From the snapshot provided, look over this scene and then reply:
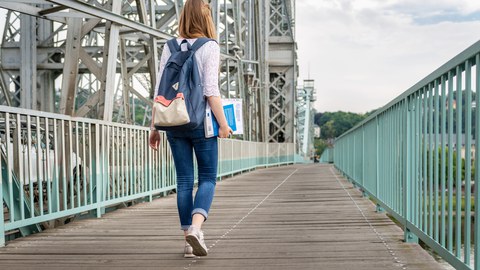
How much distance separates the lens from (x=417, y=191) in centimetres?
402

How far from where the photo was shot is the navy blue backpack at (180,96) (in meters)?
3.70

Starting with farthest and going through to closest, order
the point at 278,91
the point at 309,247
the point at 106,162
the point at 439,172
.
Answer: the point at 278,91 → the point at 106,162 → the point at 309,247 → the point at 439,172

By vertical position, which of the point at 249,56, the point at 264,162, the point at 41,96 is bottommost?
the point at 264,162

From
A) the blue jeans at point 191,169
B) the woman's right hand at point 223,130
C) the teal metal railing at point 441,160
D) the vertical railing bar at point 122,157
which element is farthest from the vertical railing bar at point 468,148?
the vertical railing bar at point 122,157

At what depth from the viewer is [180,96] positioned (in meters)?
3.71

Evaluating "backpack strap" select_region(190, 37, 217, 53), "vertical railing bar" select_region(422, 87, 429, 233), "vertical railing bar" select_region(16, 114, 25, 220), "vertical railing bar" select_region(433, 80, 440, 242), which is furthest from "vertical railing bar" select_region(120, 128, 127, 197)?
"vertical railing bar" select_region(433, 80, 440, 242)

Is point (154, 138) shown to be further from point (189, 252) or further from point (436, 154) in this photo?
point (436, 154)

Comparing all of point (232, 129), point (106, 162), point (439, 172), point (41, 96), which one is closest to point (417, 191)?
point (439, 172)

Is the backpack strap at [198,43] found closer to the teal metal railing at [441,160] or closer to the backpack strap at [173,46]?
the backpack strap at [173,46]

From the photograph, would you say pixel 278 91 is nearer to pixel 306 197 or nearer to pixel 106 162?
pixel 306 197

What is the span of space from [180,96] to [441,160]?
1.49m

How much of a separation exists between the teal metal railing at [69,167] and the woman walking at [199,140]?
4.24ft

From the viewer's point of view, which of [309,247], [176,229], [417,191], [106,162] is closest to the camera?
[417,191]

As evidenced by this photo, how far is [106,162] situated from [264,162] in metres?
20.0
